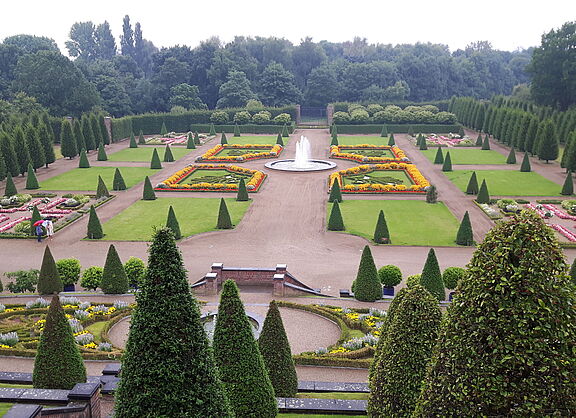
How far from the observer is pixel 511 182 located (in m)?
44.5

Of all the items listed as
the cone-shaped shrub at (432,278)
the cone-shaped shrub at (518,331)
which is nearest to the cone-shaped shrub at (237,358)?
the cone-shaped shrub at (518,331)

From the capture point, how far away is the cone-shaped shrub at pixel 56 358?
Result: 1255 cm

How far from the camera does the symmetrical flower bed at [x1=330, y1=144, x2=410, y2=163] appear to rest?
53.8m

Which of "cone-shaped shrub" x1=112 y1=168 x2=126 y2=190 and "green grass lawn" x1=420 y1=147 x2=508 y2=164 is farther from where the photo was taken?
"green grass lawn" x1=420 y1=147 x2=508 y2=164

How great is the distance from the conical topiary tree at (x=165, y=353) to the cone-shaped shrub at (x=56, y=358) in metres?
6.04

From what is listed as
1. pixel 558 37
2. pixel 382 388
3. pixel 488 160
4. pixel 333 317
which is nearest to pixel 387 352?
pixel 382 388

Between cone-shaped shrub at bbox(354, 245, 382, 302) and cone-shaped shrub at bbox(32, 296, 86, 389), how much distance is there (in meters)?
11.8

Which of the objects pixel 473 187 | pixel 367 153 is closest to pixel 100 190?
pixel 473 187

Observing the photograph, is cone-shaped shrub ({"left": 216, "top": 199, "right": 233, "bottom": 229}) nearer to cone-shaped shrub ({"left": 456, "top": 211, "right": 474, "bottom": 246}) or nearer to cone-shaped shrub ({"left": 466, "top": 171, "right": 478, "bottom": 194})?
cone-shaped shrub ({"left": 456, "top": 211, "right": 474, "bottom": 246})

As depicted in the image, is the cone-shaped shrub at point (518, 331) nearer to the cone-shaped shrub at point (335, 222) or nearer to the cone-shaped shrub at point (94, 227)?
the cone-shaped shrub at point (335, 222)

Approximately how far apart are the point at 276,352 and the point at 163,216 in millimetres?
24604

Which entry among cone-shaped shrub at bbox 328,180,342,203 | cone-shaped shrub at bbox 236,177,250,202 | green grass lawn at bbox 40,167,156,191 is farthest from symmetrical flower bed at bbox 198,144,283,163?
cone-shaped shrub at bbox 328,180,342,203

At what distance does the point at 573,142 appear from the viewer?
147ft

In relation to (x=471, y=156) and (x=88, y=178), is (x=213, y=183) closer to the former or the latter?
(x=88, y=178)
